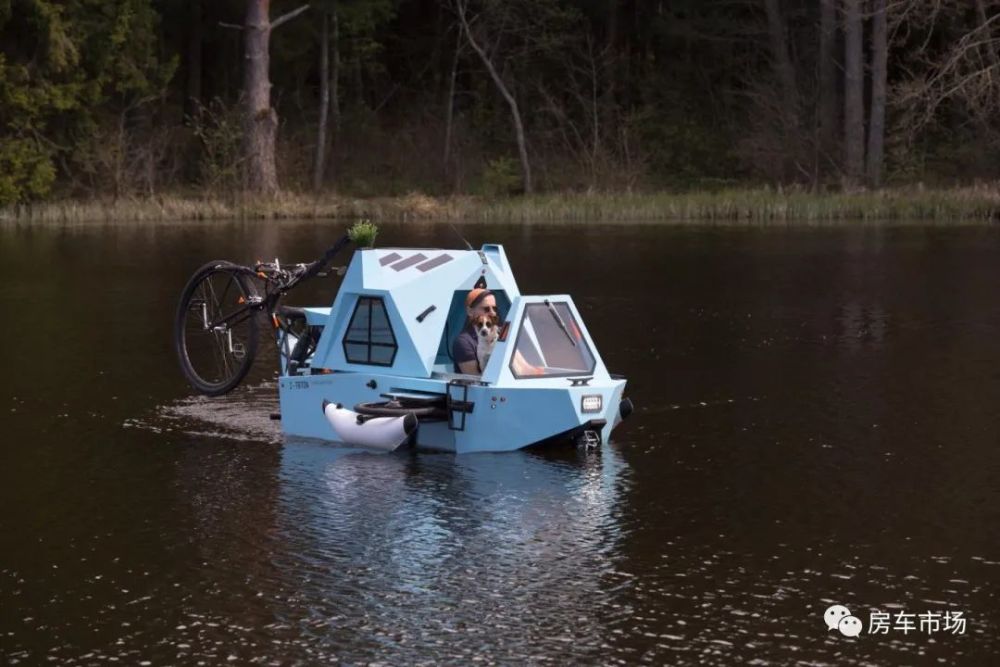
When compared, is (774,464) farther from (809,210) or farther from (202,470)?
(809,210)

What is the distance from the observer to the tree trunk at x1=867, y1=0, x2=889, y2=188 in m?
50.5

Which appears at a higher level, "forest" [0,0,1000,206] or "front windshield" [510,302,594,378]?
"forest" [0,0,1000,206]

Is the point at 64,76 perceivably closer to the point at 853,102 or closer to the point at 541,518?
the point at 853,102

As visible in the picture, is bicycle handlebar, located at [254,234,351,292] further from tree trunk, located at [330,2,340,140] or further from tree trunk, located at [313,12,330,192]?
tree trunk, located at [330,2,340,140]

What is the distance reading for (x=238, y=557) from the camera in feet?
34.9

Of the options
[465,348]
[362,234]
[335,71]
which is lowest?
[465,348]

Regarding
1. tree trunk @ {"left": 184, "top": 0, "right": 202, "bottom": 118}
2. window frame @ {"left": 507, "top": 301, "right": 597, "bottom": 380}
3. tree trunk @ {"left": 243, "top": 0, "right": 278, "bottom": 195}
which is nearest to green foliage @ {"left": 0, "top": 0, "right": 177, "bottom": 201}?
tree trunk @ {"left": 243, "top": 0, "right": 278, "bottom": 195}

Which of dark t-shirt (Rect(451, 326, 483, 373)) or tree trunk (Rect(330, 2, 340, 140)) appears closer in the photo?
dark t-shirt (Rect(451, 326, 483, 373))

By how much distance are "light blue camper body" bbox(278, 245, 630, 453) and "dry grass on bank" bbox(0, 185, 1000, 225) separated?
29146 mm

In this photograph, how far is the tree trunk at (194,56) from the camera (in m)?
58.4

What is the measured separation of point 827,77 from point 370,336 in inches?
1676

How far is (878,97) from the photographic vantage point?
168 feet

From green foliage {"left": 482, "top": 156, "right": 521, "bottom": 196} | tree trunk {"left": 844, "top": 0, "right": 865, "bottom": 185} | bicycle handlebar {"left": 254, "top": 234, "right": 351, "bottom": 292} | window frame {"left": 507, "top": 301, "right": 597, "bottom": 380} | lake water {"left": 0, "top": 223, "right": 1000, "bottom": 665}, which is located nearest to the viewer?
lake water {"left": 0, "top": 223, "right": 1000, "bottom": 665}

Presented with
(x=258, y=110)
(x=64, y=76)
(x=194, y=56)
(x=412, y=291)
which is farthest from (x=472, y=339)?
(x=194, y=56)
